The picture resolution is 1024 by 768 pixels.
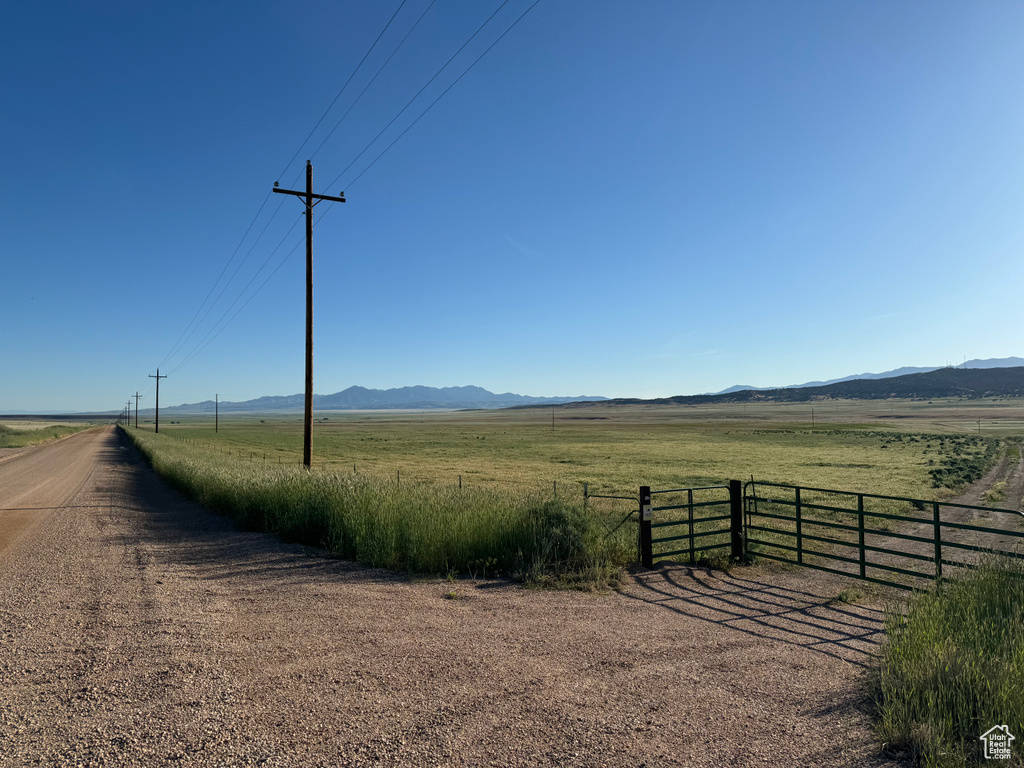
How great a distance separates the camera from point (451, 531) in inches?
433

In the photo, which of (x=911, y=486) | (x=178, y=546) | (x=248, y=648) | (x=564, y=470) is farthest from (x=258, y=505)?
(x=911, y=486)

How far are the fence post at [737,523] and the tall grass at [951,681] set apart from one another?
483 centimetres

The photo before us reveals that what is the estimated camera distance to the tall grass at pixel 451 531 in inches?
414

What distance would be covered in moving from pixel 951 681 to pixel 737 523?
667 cm

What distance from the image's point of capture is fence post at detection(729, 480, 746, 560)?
1153 centimetres

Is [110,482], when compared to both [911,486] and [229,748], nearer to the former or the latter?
[229,748]

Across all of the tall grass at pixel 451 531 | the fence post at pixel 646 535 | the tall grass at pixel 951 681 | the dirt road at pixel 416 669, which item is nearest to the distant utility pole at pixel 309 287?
the tall grass at pixel 451 531

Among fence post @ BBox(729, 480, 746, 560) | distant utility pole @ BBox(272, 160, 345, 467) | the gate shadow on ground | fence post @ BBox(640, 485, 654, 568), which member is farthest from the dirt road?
distant utility pole @ BBox(272, 160, 345, 467)

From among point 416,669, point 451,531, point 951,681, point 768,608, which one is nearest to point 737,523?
point 768,608

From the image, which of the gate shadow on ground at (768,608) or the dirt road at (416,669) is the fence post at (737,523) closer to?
the gate shadow on ground at (768,608)

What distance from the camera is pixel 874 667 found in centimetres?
590

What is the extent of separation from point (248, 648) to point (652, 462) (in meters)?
37.6

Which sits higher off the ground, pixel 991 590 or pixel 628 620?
pixel 991 590

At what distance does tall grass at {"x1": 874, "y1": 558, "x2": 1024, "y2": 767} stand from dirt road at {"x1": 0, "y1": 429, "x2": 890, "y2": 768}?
14.4 inches
